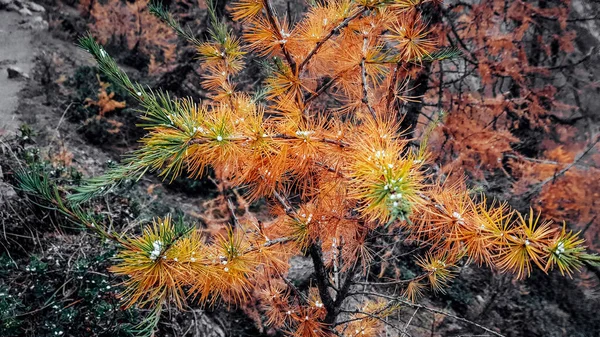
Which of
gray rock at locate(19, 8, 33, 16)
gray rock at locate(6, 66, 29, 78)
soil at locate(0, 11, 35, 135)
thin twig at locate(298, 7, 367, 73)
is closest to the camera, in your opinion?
thin twig at locate(298, 7, 367, 73)

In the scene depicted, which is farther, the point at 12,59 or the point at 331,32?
the point at 12,59

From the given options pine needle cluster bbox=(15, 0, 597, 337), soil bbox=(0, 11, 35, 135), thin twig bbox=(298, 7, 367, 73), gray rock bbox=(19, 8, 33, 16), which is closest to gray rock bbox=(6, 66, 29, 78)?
soil bbox=(0, 11, 35, 135)

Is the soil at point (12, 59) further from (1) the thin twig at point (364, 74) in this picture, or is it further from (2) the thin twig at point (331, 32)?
(1) the thin twig at point (364, 74)

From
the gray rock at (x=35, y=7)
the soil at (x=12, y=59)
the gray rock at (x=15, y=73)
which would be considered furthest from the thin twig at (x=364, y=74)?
the gray rock at (x=35, y=7)

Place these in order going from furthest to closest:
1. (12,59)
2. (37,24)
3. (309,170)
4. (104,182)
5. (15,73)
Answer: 1. (37,24)
2. (12,59)
3. (15,73)
4. (309,170)
5. (104,182)

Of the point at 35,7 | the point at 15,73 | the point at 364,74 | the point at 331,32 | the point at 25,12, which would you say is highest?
the point at 331,32

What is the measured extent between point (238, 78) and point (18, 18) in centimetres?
664

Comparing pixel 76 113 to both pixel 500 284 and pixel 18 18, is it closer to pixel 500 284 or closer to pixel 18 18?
pixel 18 18

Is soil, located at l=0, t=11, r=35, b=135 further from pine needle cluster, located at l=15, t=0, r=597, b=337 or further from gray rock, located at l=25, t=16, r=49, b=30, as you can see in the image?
pine needle cluster, located at l=15, t=0, r=597, b=337

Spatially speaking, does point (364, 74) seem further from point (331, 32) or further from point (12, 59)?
point (12, 59)

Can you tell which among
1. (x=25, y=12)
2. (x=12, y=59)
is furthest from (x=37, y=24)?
(x=12, y=59)

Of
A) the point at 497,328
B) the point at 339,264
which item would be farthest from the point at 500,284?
the point at 339,264

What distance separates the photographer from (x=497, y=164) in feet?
13.0

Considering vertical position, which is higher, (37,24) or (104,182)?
(104,182)
